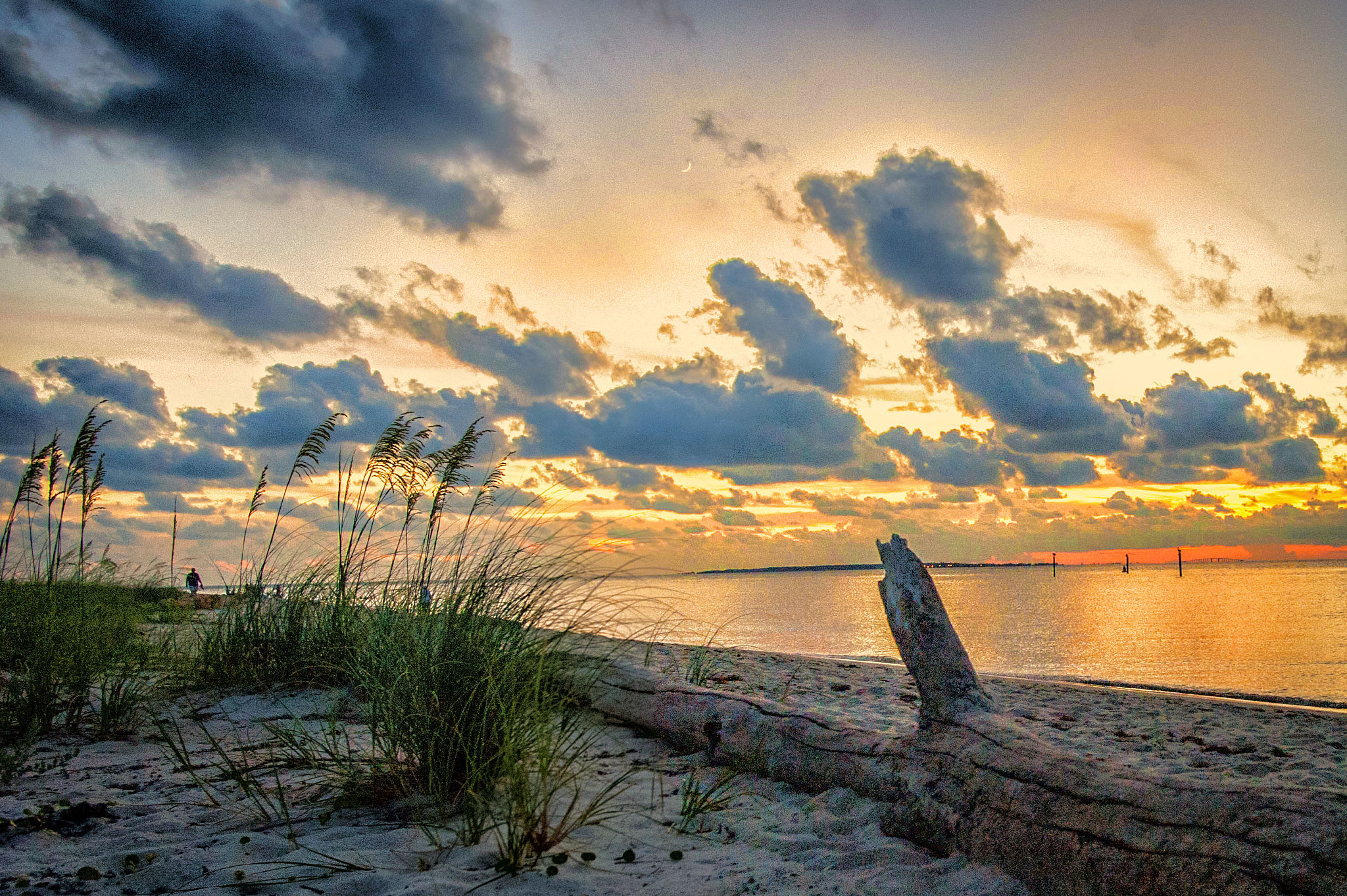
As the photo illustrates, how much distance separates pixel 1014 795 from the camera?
3.05m

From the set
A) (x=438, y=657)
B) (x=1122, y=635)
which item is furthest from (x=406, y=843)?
(x=1122, y=635)

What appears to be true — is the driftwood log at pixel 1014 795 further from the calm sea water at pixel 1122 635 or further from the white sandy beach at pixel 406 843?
the calm sea water at pixel 1122 635

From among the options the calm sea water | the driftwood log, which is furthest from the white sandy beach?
the calm sea water

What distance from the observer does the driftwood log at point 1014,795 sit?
2352 millimetres

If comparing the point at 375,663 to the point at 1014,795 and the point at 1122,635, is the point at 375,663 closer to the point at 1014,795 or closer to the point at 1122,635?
the point at 1014,795

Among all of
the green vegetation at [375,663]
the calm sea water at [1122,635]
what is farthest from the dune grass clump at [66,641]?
the calm sea water at [1122,635]

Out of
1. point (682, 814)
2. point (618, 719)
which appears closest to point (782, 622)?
point (618, 719)

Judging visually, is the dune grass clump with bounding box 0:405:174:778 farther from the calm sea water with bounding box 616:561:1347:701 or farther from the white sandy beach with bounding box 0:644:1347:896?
the calm sea water with bounding box 616:561:1347:701

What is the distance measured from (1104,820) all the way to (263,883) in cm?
313

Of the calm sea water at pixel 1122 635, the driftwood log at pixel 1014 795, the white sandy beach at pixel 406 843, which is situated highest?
the driftwood log at pixel 1014 795

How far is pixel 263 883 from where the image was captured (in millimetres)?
2670

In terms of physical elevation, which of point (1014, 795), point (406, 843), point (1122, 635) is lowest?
point (1122, 635)

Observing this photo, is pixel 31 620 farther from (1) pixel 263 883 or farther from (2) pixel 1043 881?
(2) pixel 1043 881

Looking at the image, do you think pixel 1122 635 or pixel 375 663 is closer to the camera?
pixel 375 663
